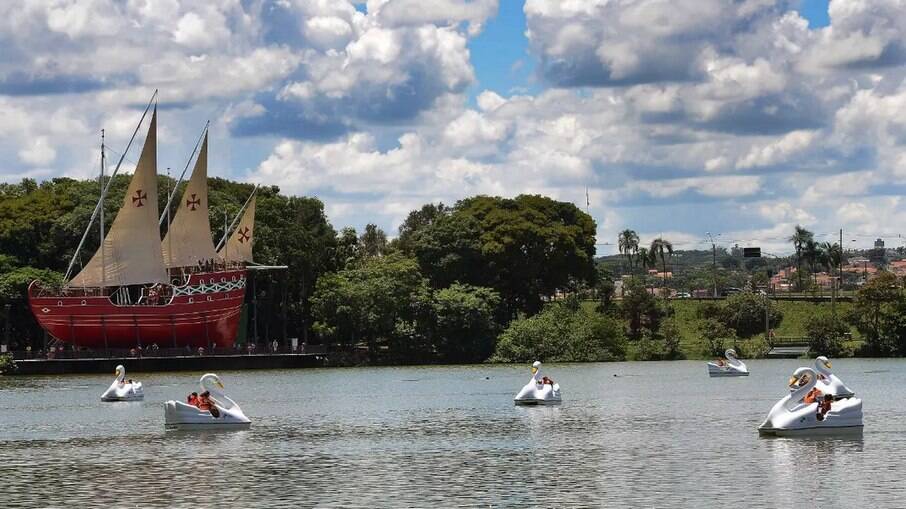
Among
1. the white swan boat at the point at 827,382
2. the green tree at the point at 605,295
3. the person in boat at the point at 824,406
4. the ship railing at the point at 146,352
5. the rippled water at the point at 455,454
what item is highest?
the green tree at the point at 605,295

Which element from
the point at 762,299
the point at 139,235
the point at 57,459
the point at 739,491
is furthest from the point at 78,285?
the point at 739,491

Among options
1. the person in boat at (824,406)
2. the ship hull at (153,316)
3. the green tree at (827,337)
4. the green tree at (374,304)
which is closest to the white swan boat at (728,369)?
the green tree at (827,337)

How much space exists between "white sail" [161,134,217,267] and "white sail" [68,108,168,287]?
5.69 m

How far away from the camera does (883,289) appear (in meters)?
129

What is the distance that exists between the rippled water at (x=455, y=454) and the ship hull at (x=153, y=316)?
1715 inches

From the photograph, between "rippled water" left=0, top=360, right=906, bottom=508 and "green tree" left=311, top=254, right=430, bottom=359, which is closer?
"rippled water" left=0, top=360, right=906, bottom=508

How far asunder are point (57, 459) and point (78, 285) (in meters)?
79.7

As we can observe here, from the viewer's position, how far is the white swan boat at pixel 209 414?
A: 55062mm

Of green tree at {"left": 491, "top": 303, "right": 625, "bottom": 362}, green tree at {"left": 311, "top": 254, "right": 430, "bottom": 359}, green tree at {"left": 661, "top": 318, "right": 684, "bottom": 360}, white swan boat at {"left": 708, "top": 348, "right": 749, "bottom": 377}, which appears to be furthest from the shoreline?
white swan boat at {"left": 708, "top": 348, "right": 749, "bottom": 377}

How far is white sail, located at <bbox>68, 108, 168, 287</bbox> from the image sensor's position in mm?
119875

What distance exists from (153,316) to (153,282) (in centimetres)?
410

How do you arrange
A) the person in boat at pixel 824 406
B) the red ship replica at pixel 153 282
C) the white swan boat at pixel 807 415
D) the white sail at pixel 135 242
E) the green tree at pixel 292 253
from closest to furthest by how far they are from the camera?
the white swan boat at pixel 807 415
the person in boat at pixel 824 406
the white sail at pixel 135 242
the red ship replica at pixel 153 282
the green tree at pixel 292 253

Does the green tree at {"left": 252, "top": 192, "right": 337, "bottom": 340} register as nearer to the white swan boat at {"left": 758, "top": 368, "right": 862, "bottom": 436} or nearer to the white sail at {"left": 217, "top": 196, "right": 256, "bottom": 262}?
the white sail at {"left": 217, "top": 196, "right": 256, "bottom": 262}

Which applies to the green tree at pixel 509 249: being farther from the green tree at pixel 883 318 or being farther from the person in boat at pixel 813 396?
the person in boat at pixel 813 396
